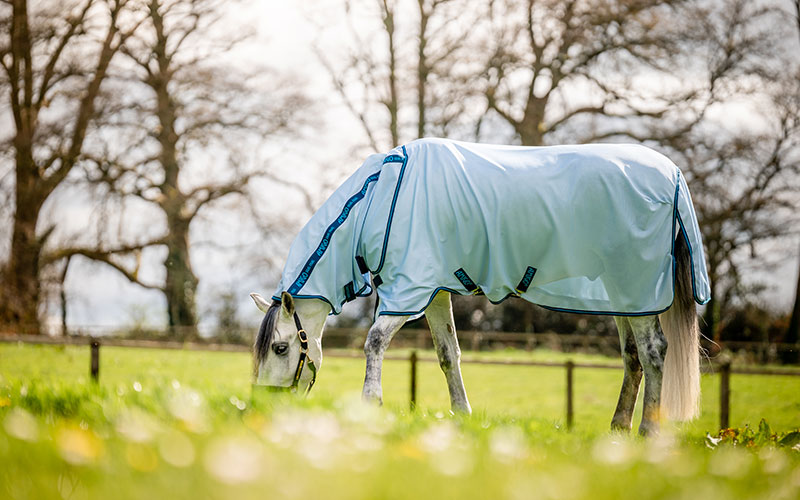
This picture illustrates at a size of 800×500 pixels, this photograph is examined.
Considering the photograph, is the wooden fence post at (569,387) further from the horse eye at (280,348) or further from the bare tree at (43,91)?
the bare tree at (43,91)

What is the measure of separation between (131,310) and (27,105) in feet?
19.8

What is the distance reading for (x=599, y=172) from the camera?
5.36 metres

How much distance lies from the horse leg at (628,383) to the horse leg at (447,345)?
117 cm

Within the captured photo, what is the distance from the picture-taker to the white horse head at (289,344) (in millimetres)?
5082

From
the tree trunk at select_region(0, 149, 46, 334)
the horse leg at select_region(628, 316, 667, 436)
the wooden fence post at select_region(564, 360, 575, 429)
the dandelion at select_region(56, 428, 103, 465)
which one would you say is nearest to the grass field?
the dandelion at select_region(56, 428, 103, 465)

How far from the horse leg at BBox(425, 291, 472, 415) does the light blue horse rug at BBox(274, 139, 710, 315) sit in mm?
418

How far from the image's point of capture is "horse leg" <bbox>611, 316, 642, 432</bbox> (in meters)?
5.61

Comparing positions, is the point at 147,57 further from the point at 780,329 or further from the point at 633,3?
the point at 780,329

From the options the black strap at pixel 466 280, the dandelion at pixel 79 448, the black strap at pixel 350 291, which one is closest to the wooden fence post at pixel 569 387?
the black strap at pixel 466 280

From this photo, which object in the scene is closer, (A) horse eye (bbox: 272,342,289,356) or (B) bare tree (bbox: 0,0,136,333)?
(A) horse eye (bbox: 272,342,289,356)

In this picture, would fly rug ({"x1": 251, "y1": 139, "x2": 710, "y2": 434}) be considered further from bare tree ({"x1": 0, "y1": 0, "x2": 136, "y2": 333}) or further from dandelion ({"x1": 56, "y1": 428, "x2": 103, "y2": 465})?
bare tree ({"x1": 0, "y1": 0, "x2": 136, "y2": 333})

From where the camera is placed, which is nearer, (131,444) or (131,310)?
(131,444)

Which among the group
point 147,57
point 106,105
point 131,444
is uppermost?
point 147,57

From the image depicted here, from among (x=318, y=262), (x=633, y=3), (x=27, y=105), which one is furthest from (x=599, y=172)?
(x=27, y=105)
